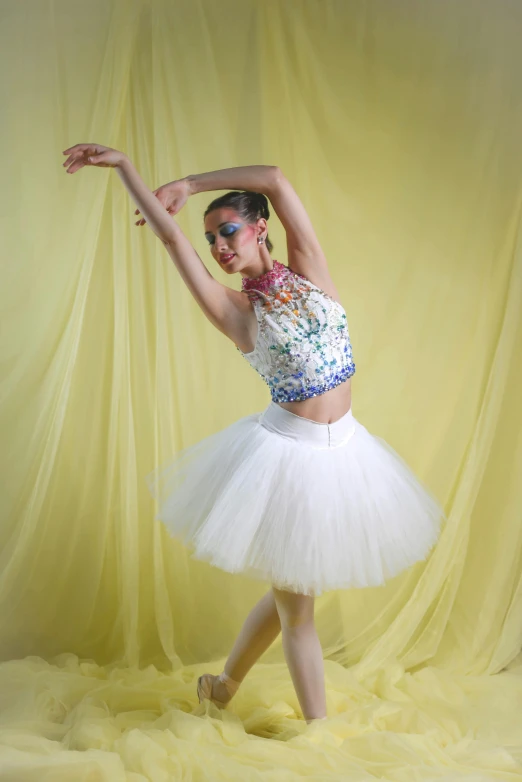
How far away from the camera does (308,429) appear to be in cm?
191

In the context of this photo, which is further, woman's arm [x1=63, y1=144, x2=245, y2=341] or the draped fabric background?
the draped fabric background

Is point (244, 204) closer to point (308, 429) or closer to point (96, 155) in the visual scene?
point (96, 155)

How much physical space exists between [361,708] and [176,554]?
788mm

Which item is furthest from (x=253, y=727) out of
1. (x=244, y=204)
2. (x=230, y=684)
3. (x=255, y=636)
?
(x=244, y=204)

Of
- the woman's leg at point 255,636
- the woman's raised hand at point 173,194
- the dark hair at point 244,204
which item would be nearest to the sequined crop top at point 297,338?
the dark hair at point 244,204

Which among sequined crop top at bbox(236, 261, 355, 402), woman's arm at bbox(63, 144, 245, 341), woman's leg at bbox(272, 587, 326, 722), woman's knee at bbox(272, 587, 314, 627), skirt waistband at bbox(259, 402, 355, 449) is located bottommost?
woman's leg at bbox(272, 587, 326, 722)

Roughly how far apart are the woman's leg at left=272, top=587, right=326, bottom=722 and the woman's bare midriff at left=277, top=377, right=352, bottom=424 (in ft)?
1.32

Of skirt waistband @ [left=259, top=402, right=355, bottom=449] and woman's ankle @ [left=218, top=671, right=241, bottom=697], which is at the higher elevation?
skirt waistband @ [left=259, top=402, right=355, bottom=449]

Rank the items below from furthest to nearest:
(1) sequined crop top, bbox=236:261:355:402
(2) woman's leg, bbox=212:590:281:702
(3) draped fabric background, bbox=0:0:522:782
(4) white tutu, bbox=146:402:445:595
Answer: (3) draped fabric background, bbox=0:0:522:782, (2) woman's leg, bbox=212:590:281:702, (1) sequined crop top, bbox=236:261:355:402, (4) white tutu, bbox=146:402:445:595

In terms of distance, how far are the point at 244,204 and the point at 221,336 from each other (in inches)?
30.6

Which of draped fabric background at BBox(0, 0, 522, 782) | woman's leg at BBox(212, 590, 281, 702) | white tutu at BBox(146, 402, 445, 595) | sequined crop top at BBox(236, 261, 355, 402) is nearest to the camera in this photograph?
white tutu at BBox(146, 402, 445, 595)

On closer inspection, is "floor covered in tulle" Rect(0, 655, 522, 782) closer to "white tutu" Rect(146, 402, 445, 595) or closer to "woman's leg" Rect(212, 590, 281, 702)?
"woman's leg" Rect(212, 590, 281, 702)

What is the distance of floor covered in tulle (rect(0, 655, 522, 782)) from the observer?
178 centimetres

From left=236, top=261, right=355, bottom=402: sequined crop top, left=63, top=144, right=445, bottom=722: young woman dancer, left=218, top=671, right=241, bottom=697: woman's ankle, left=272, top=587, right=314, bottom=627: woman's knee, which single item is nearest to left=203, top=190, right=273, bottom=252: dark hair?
left=63, top=144, right=445, bottom=722: young woman dancer
